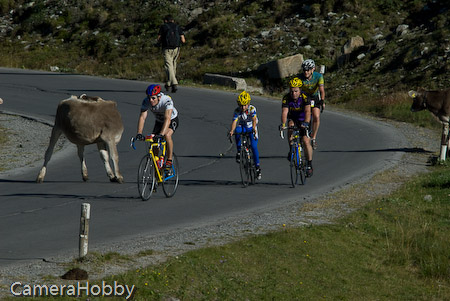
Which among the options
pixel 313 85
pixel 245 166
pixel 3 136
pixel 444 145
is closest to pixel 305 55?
pixel 444 145

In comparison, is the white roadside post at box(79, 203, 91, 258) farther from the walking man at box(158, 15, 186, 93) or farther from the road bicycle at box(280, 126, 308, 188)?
the walking man at box(158, 15, 186, 93)

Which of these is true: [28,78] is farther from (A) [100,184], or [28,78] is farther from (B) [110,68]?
(A) [100,184]

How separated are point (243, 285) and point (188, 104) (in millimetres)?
17056

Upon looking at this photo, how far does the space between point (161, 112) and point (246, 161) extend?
223 centimetres

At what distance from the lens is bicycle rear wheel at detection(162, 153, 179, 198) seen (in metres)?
13.0

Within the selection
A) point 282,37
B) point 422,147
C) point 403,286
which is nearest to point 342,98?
point 282,37

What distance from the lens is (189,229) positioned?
11.1m

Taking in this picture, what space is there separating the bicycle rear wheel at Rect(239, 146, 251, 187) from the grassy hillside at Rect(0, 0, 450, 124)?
13.9 m

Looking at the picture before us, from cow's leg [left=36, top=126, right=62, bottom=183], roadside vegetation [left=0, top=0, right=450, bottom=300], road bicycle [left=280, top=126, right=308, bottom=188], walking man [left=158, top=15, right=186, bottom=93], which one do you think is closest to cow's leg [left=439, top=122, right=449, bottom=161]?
roadside vegetation [left=0, top=0, right=450, bottom=300]

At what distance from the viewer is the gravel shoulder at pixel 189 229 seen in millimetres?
8672

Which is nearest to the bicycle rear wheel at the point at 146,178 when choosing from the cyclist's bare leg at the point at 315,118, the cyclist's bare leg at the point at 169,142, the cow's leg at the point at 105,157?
the cyclist's bare leg at the point at 169,142

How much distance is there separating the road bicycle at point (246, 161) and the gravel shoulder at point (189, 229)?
1.55 meters

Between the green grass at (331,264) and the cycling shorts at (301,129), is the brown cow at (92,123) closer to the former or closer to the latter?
the cycling shorts at (301,129)

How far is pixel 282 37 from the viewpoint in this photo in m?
38.5
